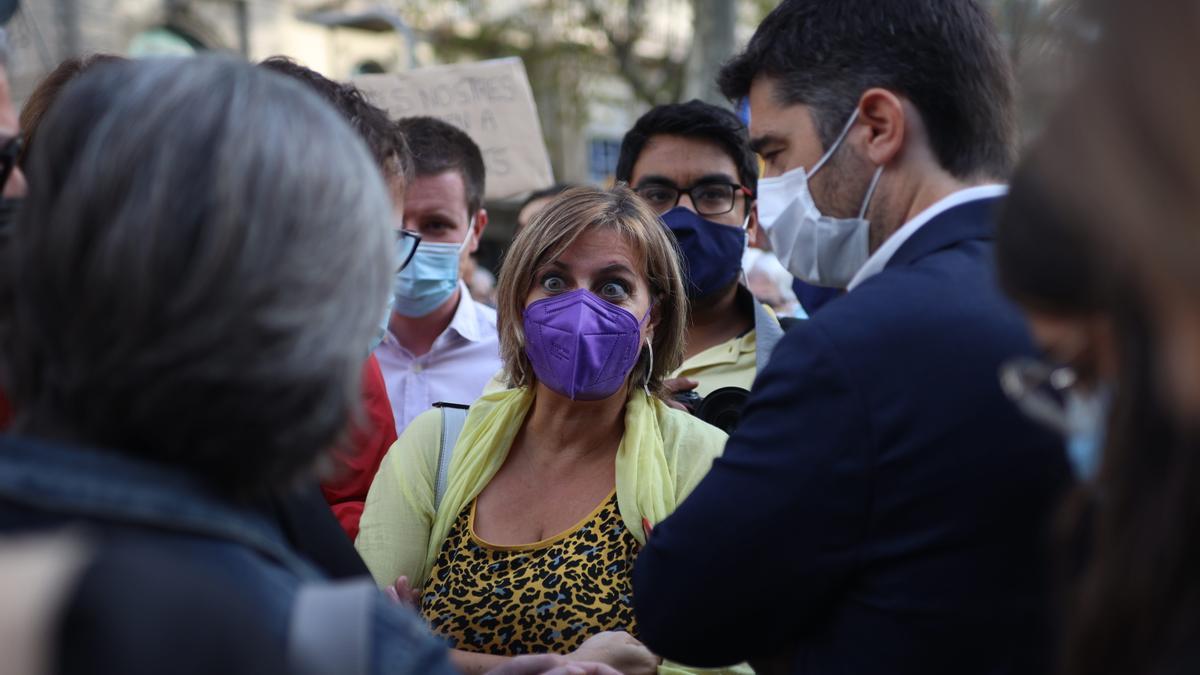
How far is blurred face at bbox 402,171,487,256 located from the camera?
4531mm

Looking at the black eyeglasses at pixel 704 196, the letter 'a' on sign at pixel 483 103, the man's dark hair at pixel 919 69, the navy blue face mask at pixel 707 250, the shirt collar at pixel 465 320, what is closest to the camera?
the man's dark hair at pixel 919 69

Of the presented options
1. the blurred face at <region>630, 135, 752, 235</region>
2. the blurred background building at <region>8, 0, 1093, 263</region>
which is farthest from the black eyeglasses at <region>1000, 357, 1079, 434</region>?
the blurred background building at <region>8, 0, 1093, 263</region>

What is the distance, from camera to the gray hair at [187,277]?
127cm

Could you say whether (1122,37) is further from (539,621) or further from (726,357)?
(726,357)

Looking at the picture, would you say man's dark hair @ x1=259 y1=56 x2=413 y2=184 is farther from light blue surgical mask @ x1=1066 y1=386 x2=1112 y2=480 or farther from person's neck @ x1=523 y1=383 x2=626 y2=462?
light blue surgical mask @ x1=1066 y1=386 x2=1112 y2=480

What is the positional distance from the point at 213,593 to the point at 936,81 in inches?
67.2

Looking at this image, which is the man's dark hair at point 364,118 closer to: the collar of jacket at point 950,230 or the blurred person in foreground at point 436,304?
the blurred person in foreground at point 436,304

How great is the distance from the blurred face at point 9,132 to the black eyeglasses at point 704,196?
262 centimetres

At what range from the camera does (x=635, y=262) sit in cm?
327

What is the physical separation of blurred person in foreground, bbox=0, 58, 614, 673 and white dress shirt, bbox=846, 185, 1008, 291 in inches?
45.8

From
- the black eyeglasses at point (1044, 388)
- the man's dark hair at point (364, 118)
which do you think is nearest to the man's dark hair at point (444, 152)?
the man's dark hair at point (364, 118)

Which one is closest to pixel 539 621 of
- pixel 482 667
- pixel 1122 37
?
pixel 482 667

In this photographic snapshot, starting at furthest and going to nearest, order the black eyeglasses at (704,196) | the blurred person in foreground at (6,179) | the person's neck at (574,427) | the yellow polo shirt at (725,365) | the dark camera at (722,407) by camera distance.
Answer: the black eyeglasses at (704,196)
the yellow polo shirt at (725,365)
the dark camera at (722,407)
the person's neck at (574,427)
the blurred person in foreground at (6,179)

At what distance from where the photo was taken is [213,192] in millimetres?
1290
